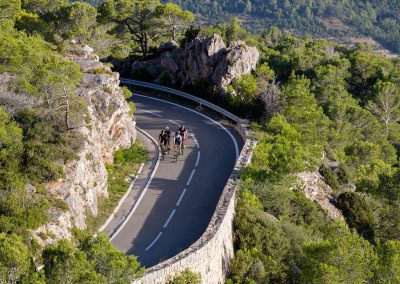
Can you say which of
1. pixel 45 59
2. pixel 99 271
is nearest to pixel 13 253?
pixel 99 271

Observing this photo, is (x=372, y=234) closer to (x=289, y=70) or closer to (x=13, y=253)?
(x=13, y=253)

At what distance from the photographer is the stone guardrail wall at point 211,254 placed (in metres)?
17.5

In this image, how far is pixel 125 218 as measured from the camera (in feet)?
74.6

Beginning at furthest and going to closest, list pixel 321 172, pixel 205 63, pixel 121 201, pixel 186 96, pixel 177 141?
1. pixel 205 63
2. pixel 186 96
3. pixel 321 172
4. pixel 177 141
5. pixel 121 201

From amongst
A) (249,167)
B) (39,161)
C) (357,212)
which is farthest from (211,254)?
(357,212)

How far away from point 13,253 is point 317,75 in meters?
38.3

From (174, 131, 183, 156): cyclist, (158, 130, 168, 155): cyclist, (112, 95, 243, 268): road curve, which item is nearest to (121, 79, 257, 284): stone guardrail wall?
(112, 95, 243, 268): road curve

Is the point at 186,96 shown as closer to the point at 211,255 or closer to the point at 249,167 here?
the point at 249,167

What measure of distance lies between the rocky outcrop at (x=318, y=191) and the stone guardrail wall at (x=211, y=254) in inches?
235

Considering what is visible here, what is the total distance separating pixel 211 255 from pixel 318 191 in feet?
39.4

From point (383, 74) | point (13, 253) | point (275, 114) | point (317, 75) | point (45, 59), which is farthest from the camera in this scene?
point (383, 74)

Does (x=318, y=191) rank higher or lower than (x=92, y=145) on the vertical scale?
lower

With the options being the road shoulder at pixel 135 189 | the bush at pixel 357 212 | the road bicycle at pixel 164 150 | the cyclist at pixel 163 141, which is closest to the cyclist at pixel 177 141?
the cyclist at pixel 163 141

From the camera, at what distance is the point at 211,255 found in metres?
19.5
